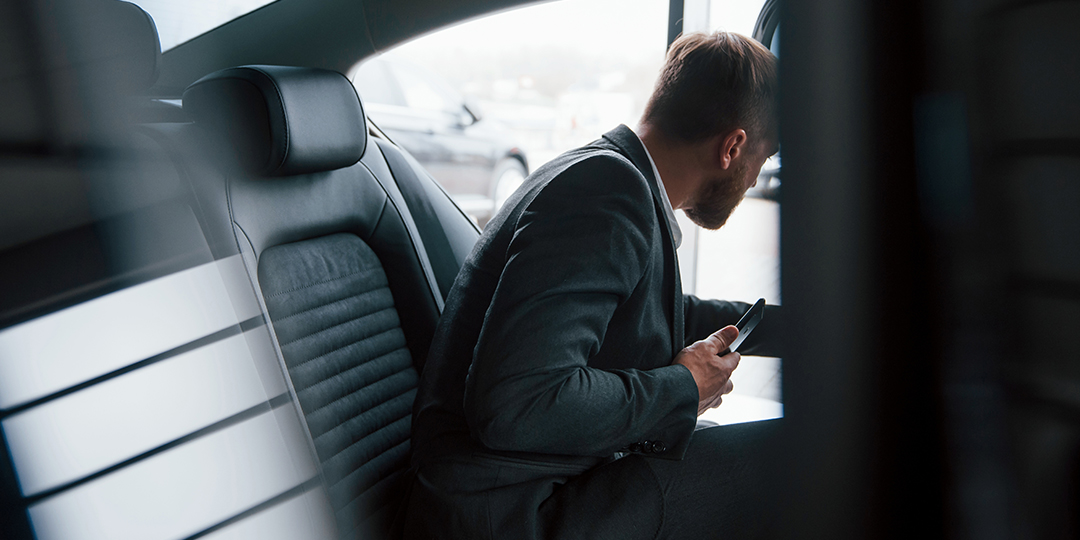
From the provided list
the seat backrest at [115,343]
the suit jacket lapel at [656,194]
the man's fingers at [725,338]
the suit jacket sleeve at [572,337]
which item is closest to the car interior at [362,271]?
the seat backrest at [115,343]

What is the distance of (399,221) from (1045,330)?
47.0 inches

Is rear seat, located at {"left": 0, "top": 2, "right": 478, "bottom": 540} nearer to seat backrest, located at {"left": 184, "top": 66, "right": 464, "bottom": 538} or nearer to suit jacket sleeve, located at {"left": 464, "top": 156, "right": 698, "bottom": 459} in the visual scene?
seat backrest, located at {"left": 184, "top": 66, "right": 464, "bottom": 538}

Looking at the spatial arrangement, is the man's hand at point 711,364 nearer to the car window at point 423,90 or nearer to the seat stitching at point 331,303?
the seat stitching at point 331,303

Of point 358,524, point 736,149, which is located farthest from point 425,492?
point 736,149

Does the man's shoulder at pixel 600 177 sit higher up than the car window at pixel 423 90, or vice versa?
the car window at pixel 423 90

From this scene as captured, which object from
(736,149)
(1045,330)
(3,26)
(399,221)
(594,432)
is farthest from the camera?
(399,221)

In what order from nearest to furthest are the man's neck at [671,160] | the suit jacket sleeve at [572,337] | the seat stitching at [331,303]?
the suit jacket sleeve at [572,337] < the man's neck at [671,160] < the seat stitching at [331,303]

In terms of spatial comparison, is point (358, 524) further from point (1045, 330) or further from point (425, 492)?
point (1045, 330)

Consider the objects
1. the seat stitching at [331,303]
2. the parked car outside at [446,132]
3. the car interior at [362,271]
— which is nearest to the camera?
the car interior at [362,271]

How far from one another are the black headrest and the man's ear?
647mm

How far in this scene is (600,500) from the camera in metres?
0.86

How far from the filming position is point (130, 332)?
705mm

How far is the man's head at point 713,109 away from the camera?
0.89 m

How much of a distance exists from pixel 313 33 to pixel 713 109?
85 cm
